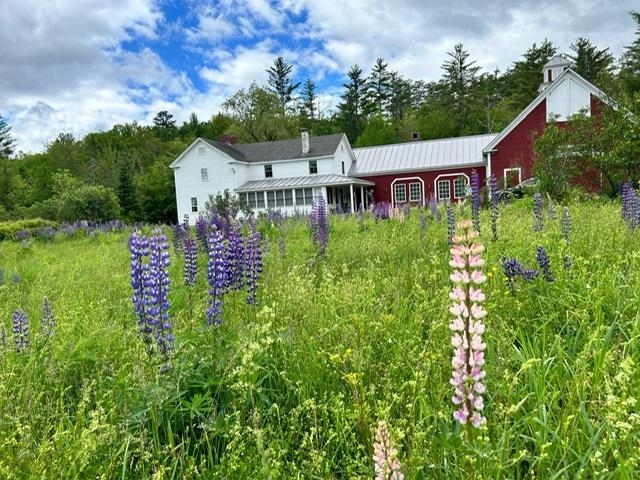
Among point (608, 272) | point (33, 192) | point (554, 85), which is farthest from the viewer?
point (33, 192)

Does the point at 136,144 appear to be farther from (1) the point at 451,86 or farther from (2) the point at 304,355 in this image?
(2) the point at 304,355

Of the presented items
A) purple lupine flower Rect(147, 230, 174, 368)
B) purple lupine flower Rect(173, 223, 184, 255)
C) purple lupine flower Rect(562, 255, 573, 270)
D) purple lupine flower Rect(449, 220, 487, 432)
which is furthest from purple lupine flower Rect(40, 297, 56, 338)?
purple lupine flower Rect(173, 223, 184, 255)

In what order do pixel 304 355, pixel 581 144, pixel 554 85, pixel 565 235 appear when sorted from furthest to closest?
pixel 554 85, pixel 581 144, pixel 565 235, pixel 304 355

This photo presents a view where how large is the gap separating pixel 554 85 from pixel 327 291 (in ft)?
87.1

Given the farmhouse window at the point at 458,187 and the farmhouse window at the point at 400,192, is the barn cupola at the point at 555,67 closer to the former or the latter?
the farmhouse window at the point at 458,187

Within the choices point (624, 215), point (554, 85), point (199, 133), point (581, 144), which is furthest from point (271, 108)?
point (624, 215)

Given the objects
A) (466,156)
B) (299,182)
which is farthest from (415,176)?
(299,182)

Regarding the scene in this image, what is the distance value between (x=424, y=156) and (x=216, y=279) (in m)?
31.9

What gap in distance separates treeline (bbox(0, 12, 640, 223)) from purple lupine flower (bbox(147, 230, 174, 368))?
2885cm

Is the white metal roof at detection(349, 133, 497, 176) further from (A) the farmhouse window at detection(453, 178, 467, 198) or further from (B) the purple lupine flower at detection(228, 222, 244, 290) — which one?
(B) the purple lupine flower at detection(228, 222, 244, 290)

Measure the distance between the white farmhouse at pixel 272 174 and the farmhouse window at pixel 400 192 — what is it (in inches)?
76.1

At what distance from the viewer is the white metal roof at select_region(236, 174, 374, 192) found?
32500 mm

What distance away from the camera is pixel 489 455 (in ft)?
4.66

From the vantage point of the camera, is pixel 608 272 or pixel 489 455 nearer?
pixel 489 455
